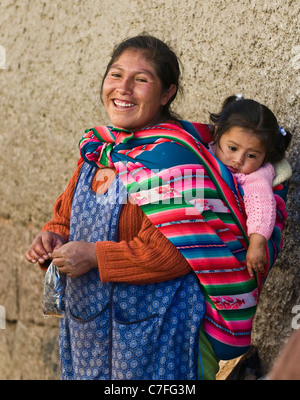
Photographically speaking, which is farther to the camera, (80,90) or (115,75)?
(80,90)

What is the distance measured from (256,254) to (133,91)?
2.20 feet

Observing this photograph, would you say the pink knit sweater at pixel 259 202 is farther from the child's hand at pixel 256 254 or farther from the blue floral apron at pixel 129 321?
the blue floral apron at pixel 129 321

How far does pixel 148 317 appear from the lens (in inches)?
77.2

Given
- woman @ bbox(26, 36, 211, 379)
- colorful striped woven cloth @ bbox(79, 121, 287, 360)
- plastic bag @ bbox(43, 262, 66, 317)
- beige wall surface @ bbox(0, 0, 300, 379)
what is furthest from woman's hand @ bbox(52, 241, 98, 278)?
beige wall surface @ bbox(0, 0, 300, 379)

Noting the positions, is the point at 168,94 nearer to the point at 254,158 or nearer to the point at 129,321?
the point at 254,158

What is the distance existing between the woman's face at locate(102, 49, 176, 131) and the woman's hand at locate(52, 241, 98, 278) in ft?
1.41

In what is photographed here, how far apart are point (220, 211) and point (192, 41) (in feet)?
3.59

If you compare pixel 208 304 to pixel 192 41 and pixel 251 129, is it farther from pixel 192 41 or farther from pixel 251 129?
pixel 192 41

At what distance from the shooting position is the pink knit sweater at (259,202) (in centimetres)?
186

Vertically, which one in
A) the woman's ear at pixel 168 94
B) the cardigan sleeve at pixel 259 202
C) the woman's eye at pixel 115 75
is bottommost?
the cardigan sleeve at pixel 259 202

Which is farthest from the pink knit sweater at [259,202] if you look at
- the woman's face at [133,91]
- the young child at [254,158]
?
the woman's face at [133,91]

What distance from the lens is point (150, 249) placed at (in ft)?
6.22

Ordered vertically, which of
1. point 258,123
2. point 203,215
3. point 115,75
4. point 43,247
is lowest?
point 43,247

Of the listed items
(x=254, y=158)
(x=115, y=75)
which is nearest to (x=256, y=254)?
(x=254, y=158)
